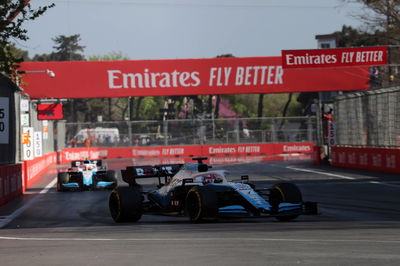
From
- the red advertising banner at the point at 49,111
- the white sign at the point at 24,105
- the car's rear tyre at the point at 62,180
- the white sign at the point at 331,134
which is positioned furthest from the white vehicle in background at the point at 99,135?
the car's rear tyre at the point at 62,180

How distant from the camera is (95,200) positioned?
2062cm

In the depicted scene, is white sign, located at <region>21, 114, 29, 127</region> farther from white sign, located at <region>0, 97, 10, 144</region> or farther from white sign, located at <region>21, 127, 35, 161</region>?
white sign, located at <region>0, 97, 10, 144</region>

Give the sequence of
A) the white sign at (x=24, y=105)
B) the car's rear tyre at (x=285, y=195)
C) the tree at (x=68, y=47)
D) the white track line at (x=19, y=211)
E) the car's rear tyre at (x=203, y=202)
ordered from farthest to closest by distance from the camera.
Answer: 1. the tree at (x=68, y=47)
2. the white sign at (x=24, y=105)
3. the white track line at (x=19, y=211)
4. the car's rear tyre at (x=285, y=195)
5. the car's rear tyre at (x=203, y=202)

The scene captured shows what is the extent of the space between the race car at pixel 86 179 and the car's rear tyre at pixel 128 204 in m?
10.4

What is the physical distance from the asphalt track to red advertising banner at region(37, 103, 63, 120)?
1162 inches

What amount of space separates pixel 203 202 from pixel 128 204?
180cm

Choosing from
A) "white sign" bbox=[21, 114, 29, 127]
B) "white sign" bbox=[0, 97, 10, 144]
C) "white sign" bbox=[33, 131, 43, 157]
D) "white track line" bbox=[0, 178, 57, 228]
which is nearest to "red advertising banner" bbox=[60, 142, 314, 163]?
"white sign" bbox=[33, 131, 43, 157]

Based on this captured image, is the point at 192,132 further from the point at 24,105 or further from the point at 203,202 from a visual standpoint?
the point at 203,202

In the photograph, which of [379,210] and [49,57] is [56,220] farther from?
[49,57]

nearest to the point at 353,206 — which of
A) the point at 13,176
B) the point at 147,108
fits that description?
the point at 13,176

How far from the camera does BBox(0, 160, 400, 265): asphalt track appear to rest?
865cm

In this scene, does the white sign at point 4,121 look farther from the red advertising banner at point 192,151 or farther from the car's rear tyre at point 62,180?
the red advertising banner at point 192,151

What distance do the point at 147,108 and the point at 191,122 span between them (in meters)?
76.6

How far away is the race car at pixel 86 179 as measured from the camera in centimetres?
2458
